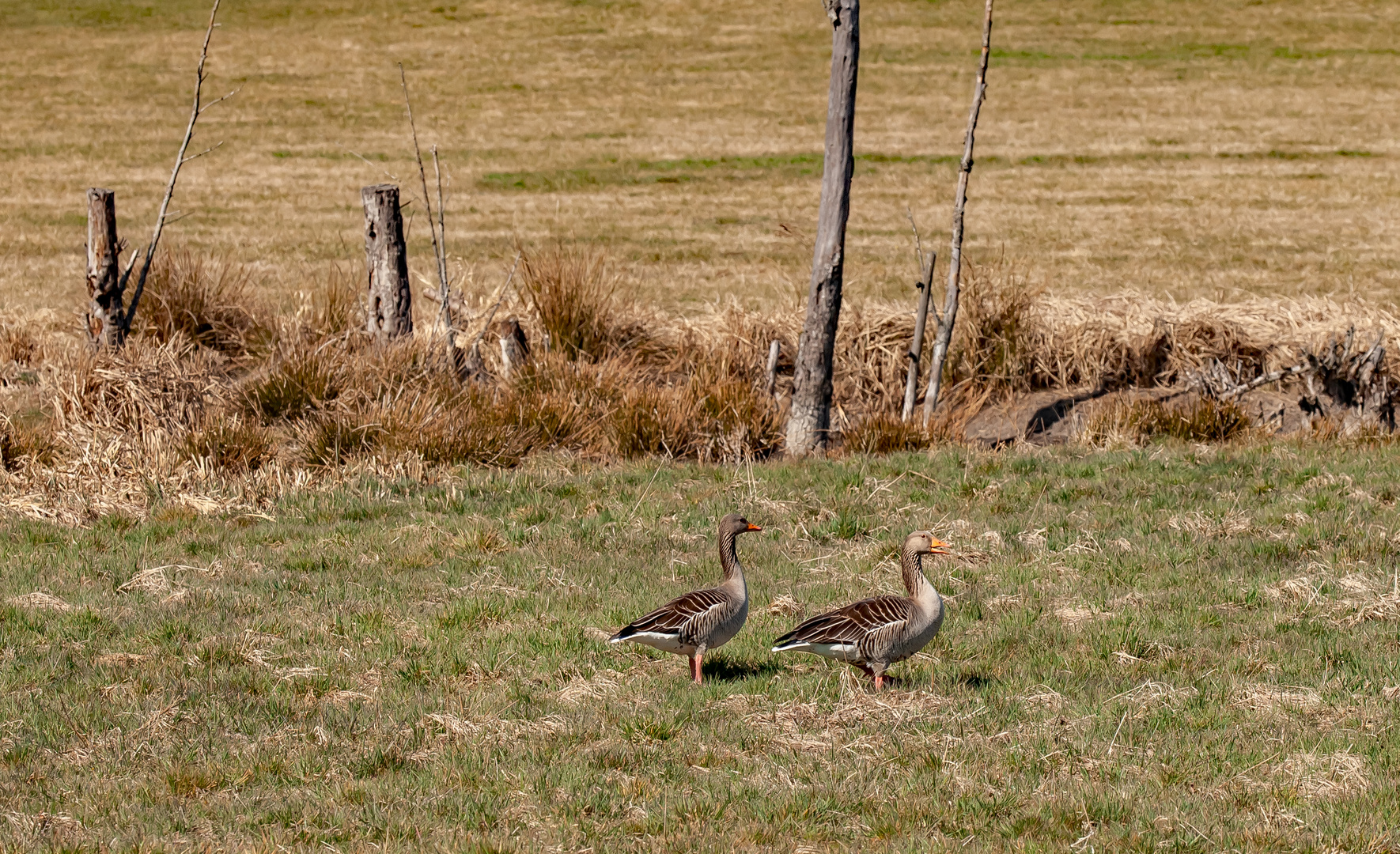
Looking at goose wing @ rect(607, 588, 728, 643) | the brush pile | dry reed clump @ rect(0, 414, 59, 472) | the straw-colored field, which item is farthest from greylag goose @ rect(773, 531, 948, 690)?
dry reed clump @ rect(0, 414, 59, 472)

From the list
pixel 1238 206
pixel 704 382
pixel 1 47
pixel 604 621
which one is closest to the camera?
pixel 604 621

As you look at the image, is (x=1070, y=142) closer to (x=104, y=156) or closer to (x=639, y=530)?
(x=104, y=156)

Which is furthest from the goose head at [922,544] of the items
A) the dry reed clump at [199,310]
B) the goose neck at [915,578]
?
the dry reed clump at [199,310]

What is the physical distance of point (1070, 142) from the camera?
121 feet

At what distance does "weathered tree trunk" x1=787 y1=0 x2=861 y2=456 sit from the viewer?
12039mm

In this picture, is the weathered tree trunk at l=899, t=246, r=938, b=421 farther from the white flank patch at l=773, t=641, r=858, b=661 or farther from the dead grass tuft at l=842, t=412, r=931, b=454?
the white flank patch at l=773, t=641, r=858, b=661

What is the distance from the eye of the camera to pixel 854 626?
636 centimetres

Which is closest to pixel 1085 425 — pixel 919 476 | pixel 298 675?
pixel 919 476

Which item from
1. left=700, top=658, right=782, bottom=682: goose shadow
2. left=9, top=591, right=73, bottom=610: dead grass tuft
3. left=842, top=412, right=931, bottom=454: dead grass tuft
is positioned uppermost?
left=700, top=658, right=782, bottom=682: goose shadow

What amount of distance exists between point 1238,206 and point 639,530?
2226 centimetres

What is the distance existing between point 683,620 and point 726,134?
3279 centimetres

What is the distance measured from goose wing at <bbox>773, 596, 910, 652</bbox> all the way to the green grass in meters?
0.30

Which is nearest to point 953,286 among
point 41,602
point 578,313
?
point 578,313

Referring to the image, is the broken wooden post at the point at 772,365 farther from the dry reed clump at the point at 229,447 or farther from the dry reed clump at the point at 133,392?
the dry reed clump at the point at 133,392
